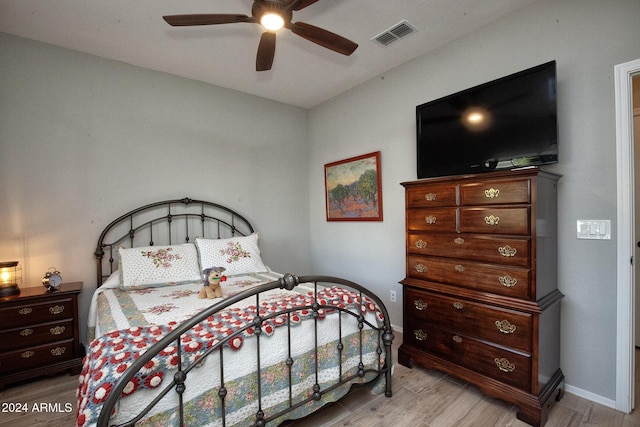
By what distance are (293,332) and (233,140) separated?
102 inches

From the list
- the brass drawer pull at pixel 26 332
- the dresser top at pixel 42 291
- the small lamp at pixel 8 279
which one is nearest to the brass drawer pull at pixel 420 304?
the dresser top at pixel 42 291

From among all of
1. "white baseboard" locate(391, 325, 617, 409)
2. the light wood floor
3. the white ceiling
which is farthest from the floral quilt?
the white ceiling

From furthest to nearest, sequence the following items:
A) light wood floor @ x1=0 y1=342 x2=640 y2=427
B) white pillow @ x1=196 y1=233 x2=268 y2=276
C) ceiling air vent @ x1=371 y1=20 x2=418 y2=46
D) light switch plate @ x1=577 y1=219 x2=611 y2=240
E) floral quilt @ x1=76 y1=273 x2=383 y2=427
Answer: white pillow @ x1=196 y1=233 x2=268 y2=276, ceiling air vent @ x1=371 y1=20 x2=418 y2=46, light switch plate @ x1=577 y1=219 x2=611 y2=240, light wood floor @ x1=0 y1=342 x2=640 y2=427, floral quilt @ x1=76 y1=273 x2=383 y2=427

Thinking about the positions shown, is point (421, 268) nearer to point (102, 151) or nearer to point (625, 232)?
point (625, 232)

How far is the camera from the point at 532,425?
5.62ft

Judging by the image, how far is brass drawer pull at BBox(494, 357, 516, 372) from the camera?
1793mm

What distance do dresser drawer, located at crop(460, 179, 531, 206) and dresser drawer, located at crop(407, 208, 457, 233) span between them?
4.8 inches

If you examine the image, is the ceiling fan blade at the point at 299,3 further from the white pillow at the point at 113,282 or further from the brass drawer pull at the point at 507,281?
the white pillow at the point at 113,282

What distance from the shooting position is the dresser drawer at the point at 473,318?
176 cm

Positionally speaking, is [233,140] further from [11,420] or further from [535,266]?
[535,266]

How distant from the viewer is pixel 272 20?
174 cm

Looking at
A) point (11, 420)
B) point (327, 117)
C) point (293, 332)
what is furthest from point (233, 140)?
point (11, 420)

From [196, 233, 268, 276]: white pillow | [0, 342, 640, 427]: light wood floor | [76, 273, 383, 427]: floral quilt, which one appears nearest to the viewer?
[76, 273, 383, 427]: floral quilt

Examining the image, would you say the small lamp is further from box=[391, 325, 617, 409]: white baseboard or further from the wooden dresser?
box=[391, 325, 617, 409]: white baseboard
